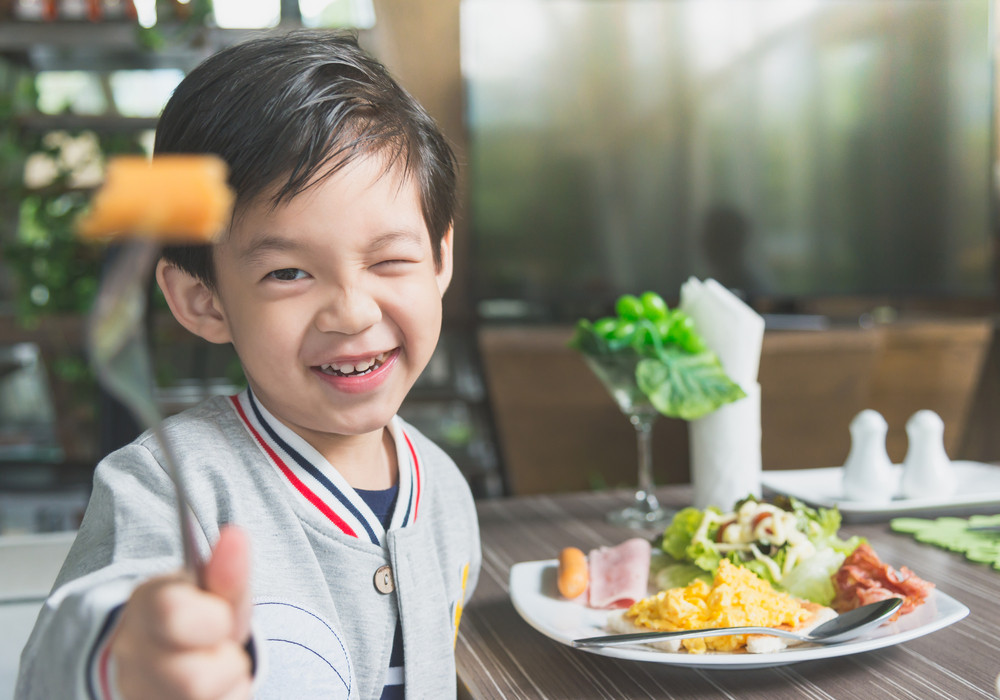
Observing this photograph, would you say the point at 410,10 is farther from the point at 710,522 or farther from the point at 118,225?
the point at 118,225

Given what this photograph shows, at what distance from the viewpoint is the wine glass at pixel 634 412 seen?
40.1 inches

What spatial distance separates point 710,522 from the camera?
796mm

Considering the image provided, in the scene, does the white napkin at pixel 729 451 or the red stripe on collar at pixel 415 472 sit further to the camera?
the white napkin at pixel 729 451

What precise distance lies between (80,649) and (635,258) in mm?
2352

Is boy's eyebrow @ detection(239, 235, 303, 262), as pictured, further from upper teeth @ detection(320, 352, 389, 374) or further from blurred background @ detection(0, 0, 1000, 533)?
blurred background @ detection(0, 0, 1000, 533)

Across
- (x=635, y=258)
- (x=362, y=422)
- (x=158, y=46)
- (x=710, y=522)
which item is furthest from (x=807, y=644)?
(x=158, y=46)

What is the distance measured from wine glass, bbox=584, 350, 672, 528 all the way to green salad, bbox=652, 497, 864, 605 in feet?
0.66

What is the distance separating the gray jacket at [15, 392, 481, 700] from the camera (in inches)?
20.4

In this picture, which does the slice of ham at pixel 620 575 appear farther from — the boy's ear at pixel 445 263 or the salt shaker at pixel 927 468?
the salt shaker at pixel 927 468

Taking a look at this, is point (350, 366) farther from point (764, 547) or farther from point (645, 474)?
point (645, 474)

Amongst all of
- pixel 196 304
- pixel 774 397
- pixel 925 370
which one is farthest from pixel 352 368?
pixel 925 370

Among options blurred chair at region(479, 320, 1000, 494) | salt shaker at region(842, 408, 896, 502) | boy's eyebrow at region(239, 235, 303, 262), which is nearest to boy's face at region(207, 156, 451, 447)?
boy's eyebrow at region(239, 235, 303, 262)

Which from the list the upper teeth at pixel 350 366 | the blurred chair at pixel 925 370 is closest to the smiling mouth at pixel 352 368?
the upper teeth at pixel 350 366

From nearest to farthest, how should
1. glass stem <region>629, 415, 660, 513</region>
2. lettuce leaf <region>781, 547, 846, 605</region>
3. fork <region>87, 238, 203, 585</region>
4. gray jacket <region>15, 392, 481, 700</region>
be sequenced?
1. fork <region>87, 238, 203, 585</region>
2. gray jacket <region>15, 392, 481, 700</region>
3. lettuce leaf <region>781, 547, 846, 605</region>
4. glass stem <region>629, 415, 660, 513</region>
